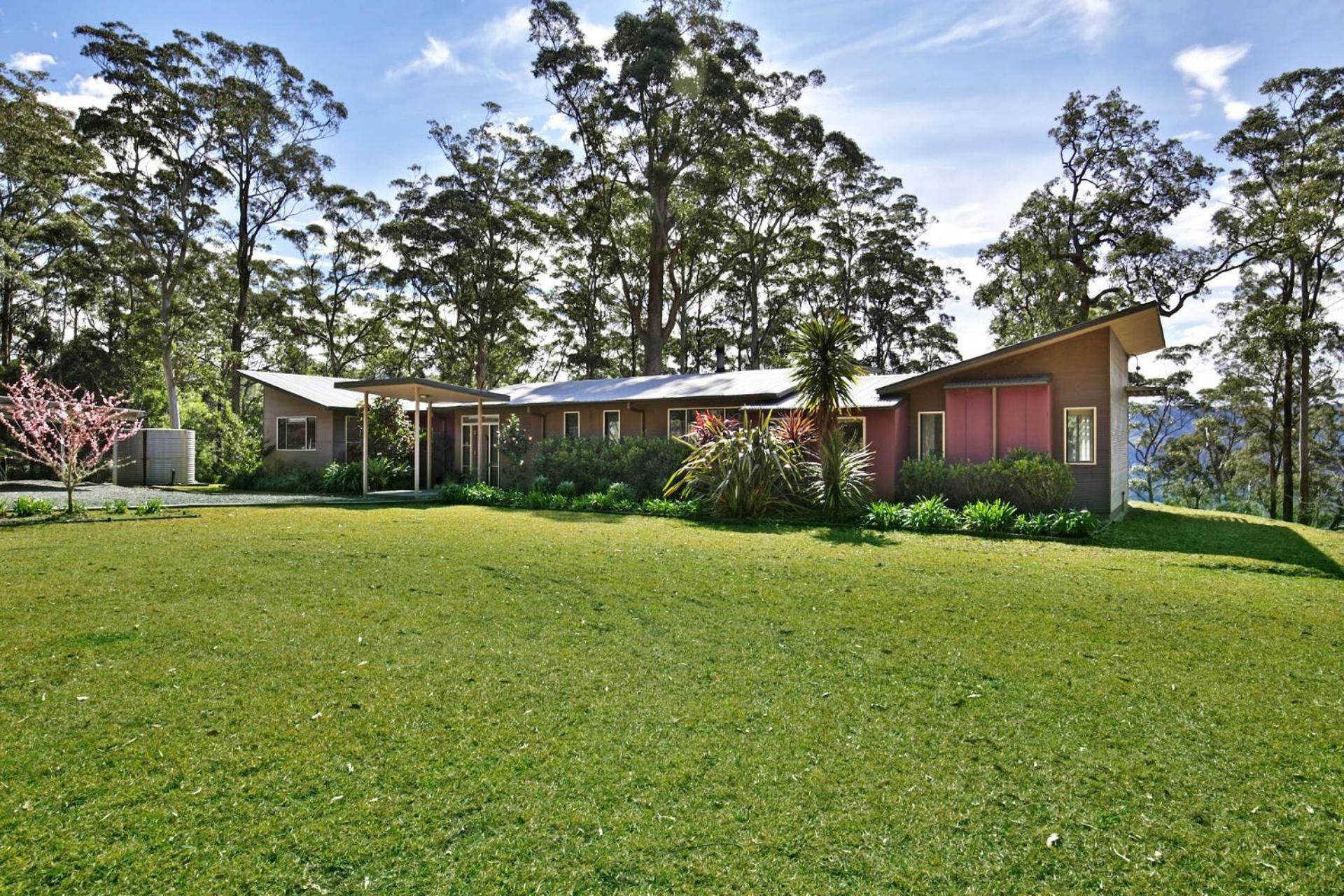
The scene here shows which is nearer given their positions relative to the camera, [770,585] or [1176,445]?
[770,585]

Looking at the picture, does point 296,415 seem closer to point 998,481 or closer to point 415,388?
point 415,388

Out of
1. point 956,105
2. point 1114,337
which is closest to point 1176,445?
point 1114,337

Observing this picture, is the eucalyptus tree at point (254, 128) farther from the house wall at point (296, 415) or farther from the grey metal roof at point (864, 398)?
the grey metal roof at point (864, 398)

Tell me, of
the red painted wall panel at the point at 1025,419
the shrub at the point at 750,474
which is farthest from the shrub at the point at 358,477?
the red painted wall panel at the point at 1025,419

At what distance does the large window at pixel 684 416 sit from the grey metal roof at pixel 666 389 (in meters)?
0.39

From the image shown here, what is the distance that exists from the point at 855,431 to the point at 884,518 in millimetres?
3661

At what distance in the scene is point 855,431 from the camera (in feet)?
51.7

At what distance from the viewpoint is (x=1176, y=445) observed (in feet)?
104

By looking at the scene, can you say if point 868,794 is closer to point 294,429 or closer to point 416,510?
point 416,510


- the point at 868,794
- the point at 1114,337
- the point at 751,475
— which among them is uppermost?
the point at 1114,337

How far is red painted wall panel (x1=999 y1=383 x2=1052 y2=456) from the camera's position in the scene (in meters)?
14.4

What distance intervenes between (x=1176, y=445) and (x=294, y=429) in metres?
36.2

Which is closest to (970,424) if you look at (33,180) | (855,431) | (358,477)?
(855,431)

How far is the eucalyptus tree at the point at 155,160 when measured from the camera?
25.1 metres
